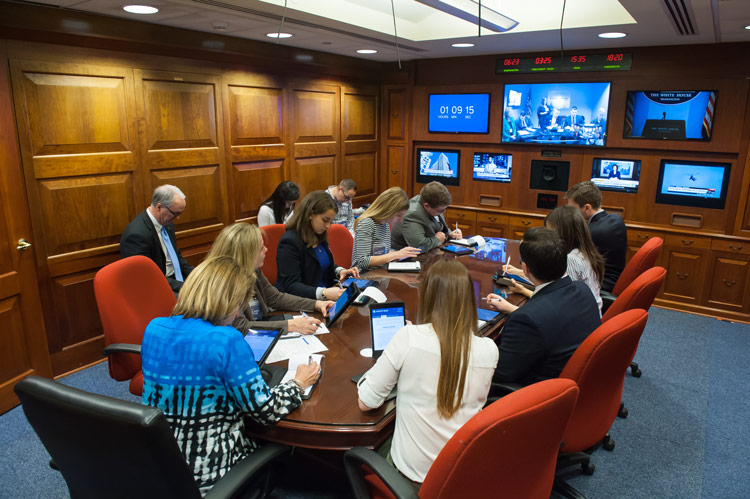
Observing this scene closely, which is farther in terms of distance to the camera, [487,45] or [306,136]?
[306,136]

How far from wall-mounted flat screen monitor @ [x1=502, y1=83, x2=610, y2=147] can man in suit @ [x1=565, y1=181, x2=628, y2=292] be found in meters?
1.85

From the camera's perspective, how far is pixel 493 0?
417 cm

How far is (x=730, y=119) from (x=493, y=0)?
2530mm

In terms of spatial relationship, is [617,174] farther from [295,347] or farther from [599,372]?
[295,347]

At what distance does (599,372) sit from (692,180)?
3.97 m

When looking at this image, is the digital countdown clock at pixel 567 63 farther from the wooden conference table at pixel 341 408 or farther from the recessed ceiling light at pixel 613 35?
the wooden conference table at pixel 341 408

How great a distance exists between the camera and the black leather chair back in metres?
1.19

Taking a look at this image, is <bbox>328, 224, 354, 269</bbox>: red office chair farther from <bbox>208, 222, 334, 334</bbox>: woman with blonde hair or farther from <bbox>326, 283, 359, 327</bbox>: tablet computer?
<bbox>326, 283, 359, 327</bbox>: tablet computer

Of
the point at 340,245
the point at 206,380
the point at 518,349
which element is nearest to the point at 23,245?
the point at 340,245

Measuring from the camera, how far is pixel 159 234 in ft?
11.3

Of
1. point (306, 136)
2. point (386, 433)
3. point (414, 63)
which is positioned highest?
point (414, 63)

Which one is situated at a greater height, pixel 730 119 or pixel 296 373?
pixel 730 119

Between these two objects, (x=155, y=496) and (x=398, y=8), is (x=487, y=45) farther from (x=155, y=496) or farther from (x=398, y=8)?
(x=155, y=496)

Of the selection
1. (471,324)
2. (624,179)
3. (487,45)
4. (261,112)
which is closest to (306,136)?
(261,112)
